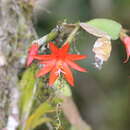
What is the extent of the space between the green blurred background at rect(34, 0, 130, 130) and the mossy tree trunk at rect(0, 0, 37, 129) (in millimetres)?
828

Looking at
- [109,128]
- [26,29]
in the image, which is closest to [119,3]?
[109,128]

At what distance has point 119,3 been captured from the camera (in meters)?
2.71

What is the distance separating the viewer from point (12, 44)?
1.74 m

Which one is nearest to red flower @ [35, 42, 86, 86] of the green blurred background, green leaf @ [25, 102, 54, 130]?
green leaf @ [25, 102, 54, 130]

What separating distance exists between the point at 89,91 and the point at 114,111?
8.3 inches

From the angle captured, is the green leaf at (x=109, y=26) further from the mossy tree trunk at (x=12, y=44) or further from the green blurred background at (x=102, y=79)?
the green blurred background at (x=102, y=79)

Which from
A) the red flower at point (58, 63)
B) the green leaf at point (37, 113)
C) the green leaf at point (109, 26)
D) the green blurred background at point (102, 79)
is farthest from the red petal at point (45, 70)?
the green blurred background at point (102, 79)

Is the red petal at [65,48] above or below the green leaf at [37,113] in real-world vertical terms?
above

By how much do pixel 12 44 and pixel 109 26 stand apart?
0.47m

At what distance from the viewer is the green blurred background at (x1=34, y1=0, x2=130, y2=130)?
2.67 metres

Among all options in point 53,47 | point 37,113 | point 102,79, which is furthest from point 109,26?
point 102,79

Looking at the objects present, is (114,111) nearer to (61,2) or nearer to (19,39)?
(61,2)

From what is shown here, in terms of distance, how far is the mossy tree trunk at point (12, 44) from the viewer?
164 centimetres

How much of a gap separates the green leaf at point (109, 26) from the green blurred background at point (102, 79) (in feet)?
3.87
